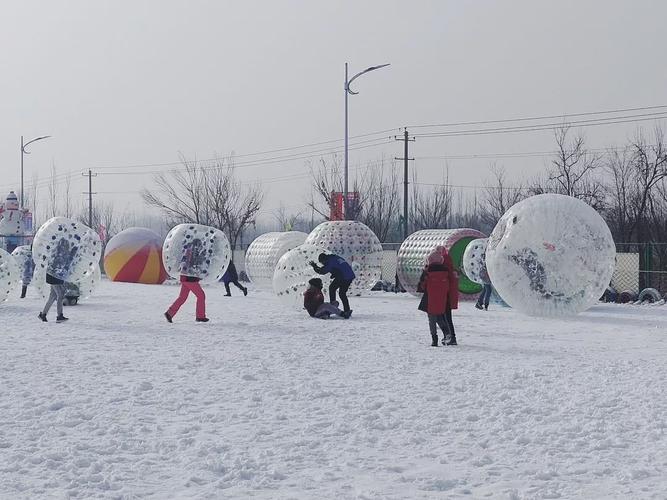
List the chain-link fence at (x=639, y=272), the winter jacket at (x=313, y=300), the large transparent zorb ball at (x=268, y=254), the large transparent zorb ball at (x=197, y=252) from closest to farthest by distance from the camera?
the winter jacket at (x=313, y=300)
the large transparent zorb ball at (x=197, y=252)
the chain-link fence at (x=639, y=272)
the large transparent zorb ball at (x=268, y=254)

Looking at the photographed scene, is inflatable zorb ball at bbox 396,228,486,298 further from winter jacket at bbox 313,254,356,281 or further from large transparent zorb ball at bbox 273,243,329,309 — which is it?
winter jacket at bbox 313,254,356,281

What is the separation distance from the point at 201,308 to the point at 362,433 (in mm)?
8702

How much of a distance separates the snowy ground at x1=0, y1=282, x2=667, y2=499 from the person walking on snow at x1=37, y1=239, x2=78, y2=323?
1629mm

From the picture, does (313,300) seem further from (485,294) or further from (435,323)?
(435,323)

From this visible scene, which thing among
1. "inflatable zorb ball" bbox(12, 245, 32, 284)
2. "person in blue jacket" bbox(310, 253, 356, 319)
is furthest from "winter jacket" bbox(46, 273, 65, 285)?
"inflatable zorb ball" bbox(12, 245, 32, 284)

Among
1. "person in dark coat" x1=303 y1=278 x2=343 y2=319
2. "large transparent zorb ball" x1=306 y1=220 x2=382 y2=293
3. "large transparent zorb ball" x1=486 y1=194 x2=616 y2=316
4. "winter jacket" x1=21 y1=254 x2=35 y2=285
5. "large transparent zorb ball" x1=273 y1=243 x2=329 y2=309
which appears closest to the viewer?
"large transparent zorb ball" x1=486 y1=194 x2=616 y2=316

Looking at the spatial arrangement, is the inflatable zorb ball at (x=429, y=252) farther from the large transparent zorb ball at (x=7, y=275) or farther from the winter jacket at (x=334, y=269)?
the large transparent zorb ball at (x=7, y=275)

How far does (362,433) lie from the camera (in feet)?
22.9

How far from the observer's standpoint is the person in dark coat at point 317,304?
15992 millimetres

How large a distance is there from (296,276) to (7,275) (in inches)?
225

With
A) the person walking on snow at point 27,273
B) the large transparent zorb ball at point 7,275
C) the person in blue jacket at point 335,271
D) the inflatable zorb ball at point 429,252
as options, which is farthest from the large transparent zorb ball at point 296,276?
the person walking on snow at point 27,273

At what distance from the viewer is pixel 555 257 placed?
1491 centimetres

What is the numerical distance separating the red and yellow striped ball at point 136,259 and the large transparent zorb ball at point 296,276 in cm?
1240

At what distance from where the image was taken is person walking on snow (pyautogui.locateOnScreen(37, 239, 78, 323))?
603 inches
